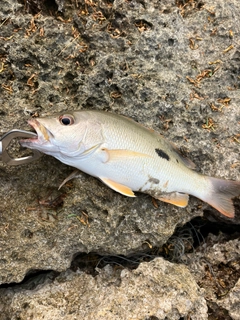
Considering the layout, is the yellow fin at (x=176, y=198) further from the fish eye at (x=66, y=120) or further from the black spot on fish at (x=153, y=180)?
the fish eye at (x=66, y=120)

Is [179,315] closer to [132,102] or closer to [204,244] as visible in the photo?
[204,244]

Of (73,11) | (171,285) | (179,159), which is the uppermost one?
(73,11)

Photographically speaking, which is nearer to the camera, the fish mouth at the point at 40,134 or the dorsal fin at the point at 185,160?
the fish mouth at the point at 40,134

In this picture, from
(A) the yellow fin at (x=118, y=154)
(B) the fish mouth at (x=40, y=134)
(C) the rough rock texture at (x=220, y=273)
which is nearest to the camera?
(B) the fish mouth at (x=40, y=134)

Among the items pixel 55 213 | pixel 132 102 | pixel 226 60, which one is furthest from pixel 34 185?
pixel 226 60

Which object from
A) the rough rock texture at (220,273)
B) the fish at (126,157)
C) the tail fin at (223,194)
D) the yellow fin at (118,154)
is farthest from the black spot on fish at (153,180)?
the rough rock texture at (220,273)

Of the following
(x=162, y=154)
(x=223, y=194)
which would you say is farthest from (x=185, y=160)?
(x=223, y=194)
